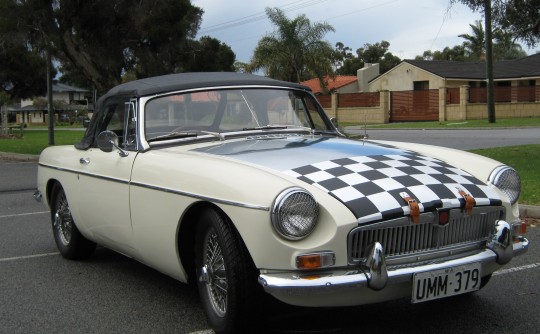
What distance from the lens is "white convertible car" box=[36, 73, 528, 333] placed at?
10.3 feet

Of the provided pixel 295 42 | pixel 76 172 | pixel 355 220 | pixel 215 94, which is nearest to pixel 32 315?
pixel 76 172

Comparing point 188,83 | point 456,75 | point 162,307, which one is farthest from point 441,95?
point 162,307

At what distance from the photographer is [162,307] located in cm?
425

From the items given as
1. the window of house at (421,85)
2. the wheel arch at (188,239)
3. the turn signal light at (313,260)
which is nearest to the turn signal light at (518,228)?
the turn signal light at (313,260)

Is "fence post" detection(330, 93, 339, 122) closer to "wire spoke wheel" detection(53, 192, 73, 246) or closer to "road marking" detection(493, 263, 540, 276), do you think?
"wire spoke wheel" detection(53, 192, 73, 246)

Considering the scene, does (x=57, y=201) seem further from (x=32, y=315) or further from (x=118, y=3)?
(x=118, y=3)

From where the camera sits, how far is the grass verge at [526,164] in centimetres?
774

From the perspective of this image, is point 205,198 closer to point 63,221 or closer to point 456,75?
point 63,221

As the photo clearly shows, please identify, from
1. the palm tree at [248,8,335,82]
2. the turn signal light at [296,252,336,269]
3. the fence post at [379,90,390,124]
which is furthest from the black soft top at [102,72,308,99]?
the fence post at [379,90,390,124]

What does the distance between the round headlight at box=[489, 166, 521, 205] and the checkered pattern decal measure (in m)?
0.20

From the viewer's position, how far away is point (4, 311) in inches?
168

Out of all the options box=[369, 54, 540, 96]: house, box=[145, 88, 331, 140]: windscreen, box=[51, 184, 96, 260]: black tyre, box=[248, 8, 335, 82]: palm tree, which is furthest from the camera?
box=[369, 54, 540, 96]: house

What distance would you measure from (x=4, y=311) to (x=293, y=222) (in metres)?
2.36

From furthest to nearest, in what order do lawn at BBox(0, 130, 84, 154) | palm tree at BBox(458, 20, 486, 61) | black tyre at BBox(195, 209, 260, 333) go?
palm tree at BBox(458, 20, 486, 61) < lawn at BBox(0, 130, 84, 154) < black tyre at BBox(195, 209, 260, 333)
